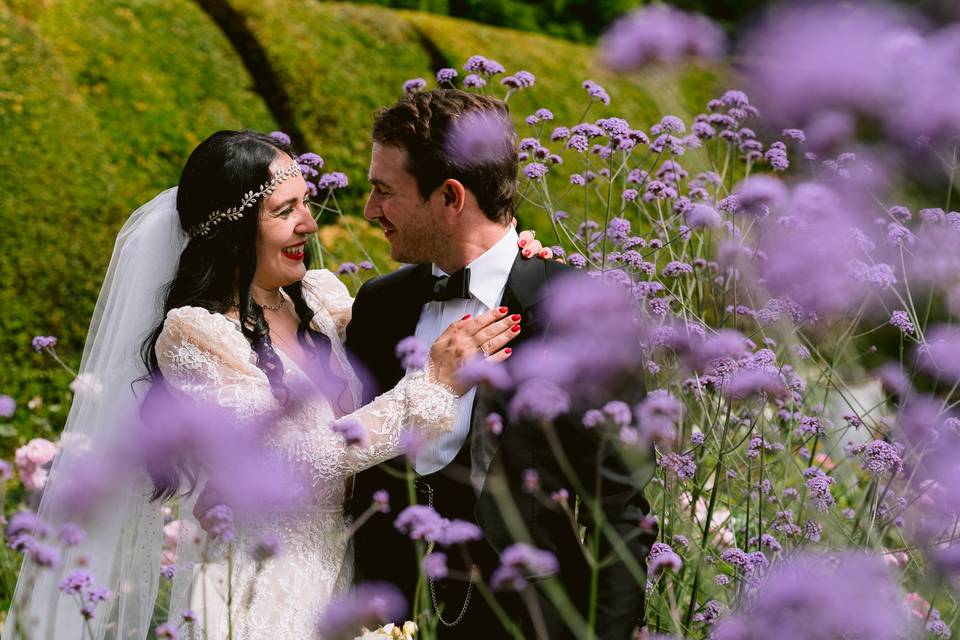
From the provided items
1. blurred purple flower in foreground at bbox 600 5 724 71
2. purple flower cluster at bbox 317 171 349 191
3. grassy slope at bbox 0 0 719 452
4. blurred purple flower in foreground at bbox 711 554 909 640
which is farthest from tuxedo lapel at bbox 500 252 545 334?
grassy slope at bbox 0 0 719 452

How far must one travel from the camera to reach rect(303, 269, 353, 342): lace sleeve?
3.23 metres

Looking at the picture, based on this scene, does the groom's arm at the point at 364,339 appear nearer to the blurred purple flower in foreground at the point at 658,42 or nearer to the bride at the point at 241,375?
the bride at the point at 241,375

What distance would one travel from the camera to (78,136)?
5535mm

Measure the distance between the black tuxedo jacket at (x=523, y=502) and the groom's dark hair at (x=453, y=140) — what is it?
242 millimetres

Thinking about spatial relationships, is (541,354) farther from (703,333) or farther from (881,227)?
(881,227)

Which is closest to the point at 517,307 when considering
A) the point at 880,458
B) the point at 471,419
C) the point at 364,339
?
the point at 471,419

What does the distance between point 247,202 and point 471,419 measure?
895mm

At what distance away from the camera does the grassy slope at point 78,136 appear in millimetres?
5098

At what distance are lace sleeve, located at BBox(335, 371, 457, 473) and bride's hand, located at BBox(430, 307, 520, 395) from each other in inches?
1.3

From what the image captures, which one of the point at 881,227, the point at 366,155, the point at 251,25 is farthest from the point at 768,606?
the point at 251,25

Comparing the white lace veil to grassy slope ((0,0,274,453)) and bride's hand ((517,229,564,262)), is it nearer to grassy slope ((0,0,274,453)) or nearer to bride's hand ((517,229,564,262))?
→ bride's hand ((517,229,564,262))

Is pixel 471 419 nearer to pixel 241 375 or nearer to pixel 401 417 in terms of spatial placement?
pixel 401 417

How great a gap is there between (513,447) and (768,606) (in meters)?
1.06

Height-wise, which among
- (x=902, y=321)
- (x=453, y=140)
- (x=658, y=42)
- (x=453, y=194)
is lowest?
(x=902, y=321)
